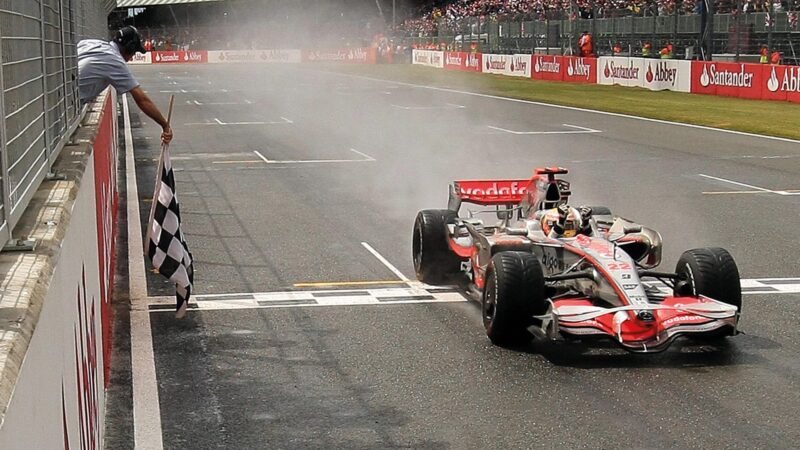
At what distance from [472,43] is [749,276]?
50.1 meters

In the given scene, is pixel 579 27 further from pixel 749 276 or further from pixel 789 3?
pixel 749 276

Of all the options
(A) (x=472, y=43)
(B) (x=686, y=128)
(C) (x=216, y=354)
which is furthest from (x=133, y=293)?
(A) (x=472, y=43)

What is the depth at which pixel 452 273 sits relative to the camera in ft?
30.3

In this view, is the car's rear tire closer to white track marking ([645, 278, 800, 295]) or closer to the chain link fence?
white track marking ([645, 278, 800, 295])

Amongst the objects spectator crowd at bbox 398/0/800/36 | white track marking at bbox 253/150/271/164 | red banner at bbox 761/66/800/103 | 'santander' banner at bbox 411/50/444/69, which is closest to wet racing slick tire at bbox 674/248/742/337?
white track marking at bbox 253/150/271/164

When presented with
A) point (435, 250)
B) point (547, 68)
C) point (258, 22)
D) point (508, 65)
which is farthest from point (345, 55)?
point (435, 250)

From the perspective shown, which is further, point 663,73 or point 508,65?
point 508,65

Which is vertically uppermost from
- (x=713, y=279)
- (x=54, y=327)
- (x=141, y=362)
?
(x=54, y=327)

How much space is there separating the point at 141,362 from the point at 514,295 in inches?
85.7

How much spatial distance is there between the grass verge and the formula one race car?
48.6ft

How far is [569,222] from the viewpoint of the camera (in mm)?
7871

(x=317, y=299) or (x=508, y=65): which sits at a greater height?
(x=508, y=65)

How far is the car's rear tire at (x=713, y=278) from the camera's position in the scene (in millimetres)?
7441

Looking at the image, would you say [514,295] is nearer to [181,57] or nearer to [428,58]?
[428,58]
